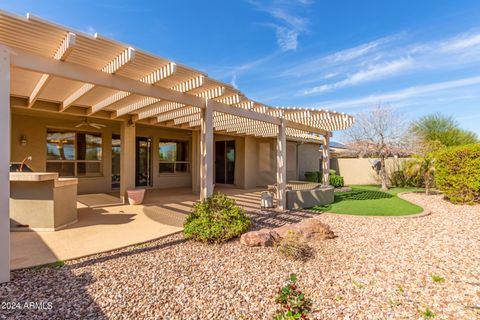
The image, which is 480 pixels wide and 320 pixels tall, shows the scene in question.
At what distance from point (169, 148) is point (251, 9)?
7737 mm

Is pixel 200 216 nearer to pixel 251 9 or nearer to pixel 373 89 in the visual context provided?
pixel 251 9

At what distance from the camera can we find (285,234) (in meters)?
5.14

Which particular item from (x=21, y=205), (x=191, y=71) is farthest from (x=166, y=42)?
(x=21, y=205)

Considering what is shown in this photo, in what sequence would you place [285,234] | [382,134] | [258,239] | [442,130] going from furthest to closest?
[442,130] < [382,134] < [285,234] < [258,239]

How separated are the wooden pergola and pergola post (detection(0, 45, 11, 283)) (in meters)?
0.01

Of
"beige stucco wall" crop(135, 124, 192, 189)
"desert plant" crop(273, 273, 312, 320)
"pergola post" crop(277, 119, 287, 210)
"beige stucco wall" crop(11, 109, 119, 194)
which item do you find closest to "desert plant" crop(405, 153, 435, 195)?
"pergola post" crop(277, 119, 287, 210)

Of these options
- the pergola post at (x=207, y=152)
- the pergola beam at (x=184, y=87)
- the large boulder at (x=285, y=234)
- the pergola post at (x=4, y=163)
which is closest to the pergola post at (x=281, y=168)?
the large boulder at (x=285, y=234)

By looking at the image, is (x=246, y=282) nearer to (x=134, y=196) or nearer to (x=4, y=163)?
(x=4, y=163)

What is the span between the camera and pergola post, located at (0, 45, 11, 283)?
124 inches

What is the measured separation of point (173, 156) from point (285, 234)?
9497 mm

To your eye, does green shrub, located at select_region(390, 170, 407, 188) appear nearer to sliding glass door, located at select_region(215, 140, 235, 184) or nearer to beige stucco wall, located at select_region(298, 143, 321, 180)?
beige stucco wall, located at select_region(298, 143, 321, 180)

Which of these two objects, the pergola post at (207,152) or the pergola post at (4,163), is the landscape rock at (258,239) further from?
the pergola post at (4,163)

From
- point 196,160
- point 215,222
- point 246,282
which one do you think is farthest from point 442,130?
point 246,282

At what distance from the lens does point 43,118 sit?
8969 mm
